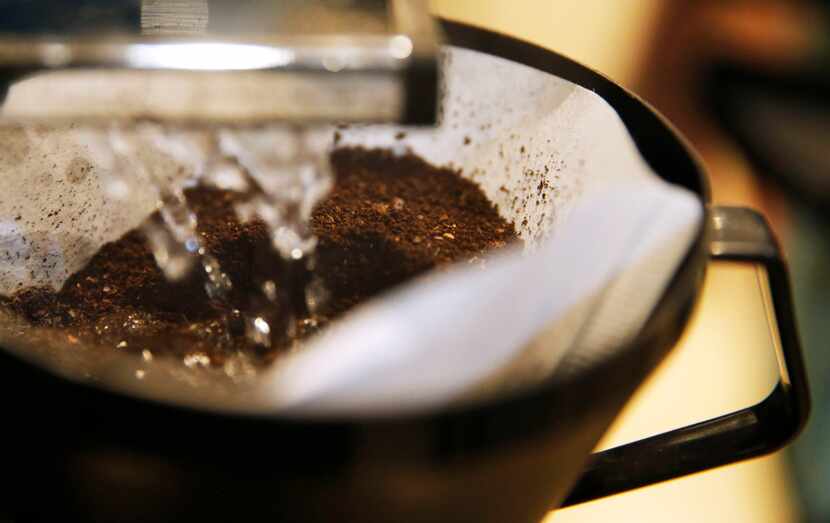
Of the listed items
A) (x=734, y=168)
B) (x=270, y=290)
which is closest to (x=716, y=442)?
(x=270, y=290)

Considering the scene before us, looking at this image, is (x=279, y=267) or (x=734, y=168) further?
(x=734, y=168)

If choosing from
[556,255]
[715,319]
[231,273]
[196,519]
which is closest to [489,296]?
[556,255]

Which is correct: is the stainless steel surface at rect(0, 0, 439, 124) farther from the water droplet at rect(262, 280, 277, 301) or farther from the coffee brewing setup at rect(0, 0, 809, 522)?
the water droplet at rect(262, 280, 277, 301)

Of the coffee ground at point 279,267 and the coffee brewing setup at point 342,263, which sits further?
the coffee ground at point 279,267

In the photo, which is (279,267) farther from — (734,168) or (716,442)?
(734,168)

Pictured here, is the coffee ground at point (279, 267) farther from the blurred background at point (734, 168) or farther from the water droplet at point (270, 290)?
the blurred background at point (734, 168)

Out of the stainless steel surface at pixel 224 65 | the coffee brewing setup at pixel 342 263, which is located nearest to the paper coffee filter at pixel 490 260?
the coffee brewing setup at pixel 342 263
